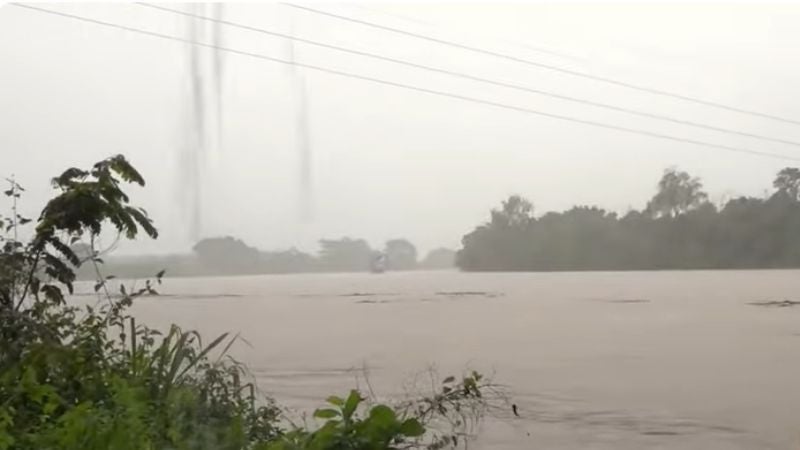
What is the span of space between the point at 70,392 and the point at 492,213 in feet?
4.45

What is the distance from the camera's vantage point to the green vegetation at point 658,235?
275 cm

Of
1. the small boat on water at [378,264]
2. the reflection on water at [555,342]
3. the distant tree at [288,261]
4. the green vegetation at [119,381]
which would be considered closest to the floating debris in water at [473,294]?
the reflection on water at [555,342]

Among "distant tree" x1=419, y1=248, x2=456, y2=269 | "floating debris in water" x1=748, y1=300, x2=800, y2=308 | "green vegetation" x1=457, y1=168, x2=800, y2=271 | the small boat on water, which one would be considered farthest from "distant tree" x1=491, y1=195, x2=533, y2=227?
"floating debris in water" x1=748, y1=300, x2=800, y2=308

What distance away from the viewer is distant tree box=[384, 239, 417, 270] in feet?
9.41

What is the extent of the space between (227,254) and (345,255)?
41 cm

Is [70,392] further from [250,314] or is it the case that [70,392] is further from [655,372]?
Result: [655,372]

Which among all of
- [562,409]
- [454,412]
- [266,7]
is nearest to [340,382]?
[454,412]

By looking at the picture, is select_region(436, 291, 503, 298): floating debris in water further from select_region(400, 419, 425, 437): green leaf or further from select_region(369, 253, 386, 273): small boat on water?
Answer: select_region(400, 419, 425, 437): green leaf

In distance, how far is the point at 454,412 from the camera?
95.9 inches

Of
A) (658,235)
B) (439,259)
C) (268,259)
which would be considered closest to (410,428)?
(439,259)

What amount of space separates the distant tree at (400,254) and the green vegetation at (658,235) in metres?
Answer: 0.16

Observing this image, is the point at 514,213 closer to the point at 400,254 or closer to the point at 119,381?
the point at 400,254

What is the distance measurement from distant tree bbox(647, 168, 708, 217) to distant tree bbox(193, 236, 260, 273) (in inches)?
53.3

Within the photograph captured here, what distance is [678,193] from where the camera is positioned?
273cm
